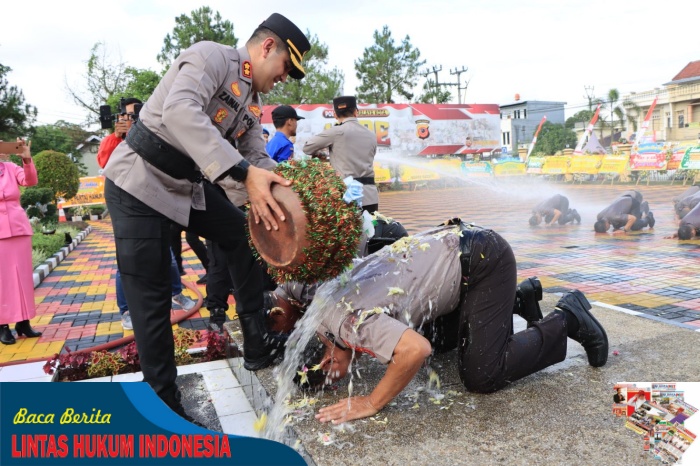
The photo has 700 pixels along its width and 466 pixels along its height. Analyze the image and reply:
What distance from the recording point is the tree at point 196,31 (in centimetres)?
2895

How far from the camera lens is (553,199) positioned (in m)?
10.4

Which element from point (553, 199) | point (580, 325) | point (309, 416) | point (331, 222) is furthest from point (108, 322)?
point (553, 199)

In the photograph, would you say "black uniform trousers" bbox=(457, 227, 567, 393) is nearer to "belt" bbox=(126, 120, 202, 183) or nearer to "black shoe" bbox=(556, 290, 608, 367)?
"black shoe" bbox=(556, 290, 608, 367)

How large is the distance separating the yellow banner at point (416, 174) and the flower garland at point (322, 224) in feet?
77.2

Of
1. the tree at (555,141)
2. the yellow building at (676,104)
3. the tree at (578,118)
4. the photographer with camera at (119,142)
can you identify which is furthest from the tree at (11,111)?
the tree at (578,118)

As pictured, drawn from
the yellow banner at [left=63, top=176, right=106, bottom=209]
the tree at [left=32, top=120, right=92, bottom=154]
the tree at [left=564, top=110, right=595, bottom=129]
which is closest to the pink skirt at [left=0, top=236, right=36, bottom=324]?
the yellow banner at [left=63, top=176, right=106, bottom=209]

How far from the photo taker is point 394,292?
2.21 meters

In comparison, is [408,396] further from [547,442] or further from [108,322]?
[108,322]

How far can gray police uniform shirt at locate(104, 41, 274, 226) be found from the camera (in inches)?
80.3

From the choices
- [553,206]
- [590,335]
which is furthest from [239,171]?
[553,206]

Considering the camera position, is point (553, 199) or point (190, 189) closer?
point (190, 189)

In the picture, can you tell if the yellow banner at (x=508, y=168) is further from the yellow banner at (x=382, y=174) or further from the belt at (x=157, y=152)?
the belt at (x=157, y=152)

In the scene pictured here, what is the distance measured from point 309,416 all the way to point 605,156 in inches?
836

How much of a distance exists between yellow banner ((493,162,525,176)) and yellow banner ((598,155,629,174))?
5.11 metres
